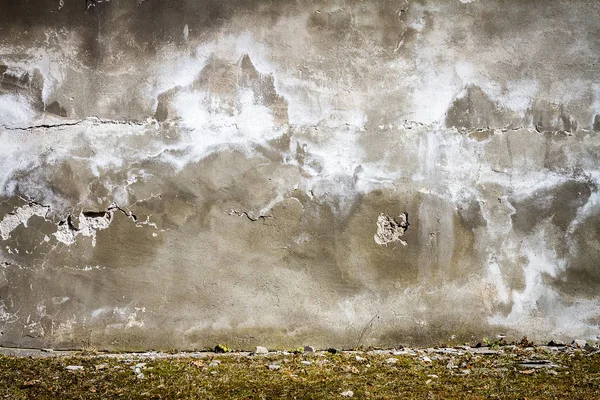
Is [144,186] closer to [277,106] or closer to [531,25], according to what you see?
[277,106]

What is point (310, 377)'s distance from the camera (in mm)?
4152

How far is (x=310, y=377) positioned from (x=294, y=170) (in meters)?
1.71

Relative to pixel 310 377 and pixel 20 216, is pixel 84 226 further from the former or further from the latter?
pixel 310 377

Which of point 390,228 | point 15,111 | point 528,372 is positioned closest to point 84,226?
point 15,111

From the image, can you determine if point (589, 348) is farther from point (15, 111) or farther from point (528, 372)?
point (15, 111)

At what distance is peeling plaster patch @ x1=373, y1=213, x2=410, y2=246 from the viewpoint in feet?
15.6

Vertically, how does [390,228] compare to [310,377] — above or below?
above

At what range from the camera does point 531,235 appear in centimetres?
480

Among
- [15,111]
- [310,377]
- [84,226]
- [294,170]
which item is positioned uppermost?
[15,111]

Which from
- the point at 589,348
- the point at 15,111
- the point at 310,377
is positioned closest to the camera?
the point at 310,377

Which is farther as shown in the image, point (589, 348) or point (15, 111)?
point (589, 348)

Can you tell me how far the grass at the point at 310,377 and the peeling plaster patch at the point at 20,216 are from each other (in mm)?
1062

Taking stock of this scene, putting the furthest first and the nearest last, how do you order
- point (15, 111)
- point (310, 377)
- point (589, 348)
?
point (589, 348)
point (15, 111)
point (310, 377)

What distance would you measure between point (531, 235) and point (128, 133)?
11.9 ft
